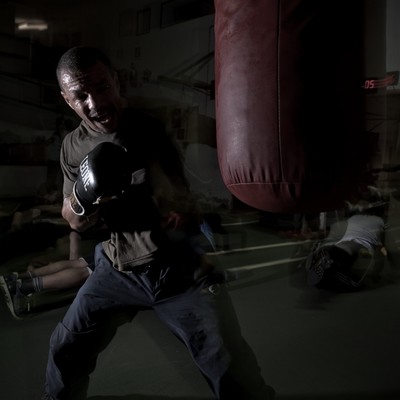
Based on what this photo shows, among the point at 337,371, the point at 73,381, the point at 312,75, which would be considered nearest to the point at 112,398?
the point at 73,381

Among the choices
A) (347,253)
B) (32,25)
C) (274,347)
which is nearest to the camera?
(274,347)

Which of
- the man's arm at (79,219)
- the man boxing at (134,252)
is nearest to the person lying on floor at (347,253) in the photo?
the man boxing at (134,252)

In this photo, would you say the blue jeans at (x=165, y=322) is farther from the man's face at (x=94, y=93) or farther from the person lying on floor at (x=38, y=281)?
the person lying on floor at (x=38, y=281)

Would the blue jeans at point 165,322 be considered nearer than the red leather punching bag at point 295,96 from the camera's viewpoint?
No

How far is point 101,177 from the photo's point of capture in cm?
89

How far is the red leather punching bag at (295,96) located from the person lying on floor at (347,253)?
188 cm

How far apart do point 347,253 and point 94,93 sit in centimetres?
209

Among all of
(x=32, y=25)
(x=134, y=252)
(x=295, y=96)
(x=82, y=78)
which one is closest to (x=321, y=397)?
(x=134, y=252)

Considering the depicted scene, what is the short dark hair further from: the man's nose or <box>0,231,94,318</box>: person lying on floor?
<box>0,231,94,318</box>: person lying on floor

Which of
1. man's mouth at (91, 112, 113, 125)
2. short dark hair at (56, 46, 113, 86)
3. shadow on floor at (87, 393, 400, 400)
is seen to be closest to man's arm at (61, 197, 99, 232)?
man's mouth at (91, 112, 113, 125)

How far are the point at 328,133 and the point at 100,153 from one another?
503mm

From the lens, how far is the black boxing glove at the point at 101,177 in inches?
35.1

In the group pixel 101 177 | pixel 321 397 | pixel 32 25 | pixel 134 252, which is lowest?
pixel 321 397

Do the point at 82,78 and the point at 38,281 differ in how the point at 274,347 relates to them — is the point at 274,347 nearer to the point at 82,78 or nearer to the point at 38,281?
the point at 38,281
